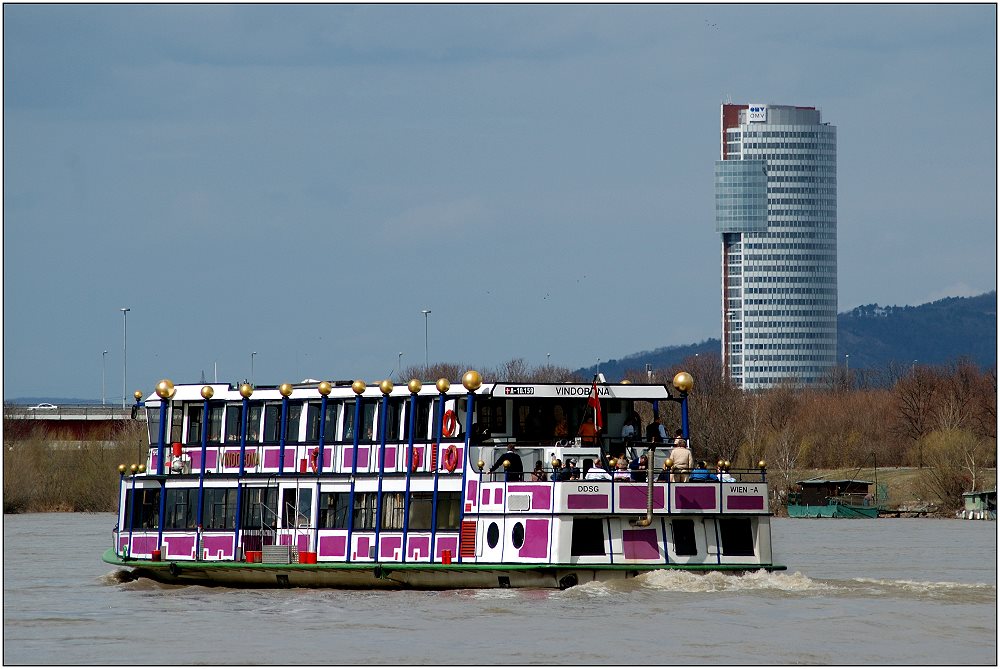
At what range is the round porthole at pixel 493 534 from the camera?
40.8 m

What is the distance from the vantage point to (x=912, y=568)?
55.8 meters

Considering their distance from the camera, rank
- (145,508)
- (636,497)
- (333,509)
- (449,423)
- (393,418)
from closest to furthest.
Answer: (636,497) < (449,423) < (393,418) < (333,509) < (145,508)

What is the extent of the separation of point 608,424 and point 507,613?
6737mm

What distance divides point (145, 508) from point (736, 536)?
14662 millimetres

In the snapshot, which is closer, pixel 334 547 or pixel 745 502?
pixel 745 502

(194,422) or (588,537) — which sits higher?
(194,422)

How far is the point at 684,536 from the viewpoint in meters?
40.5

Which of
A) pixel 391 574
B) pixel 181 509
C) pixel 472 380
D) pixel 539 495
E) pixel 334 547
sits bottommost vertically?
pixel 391 574

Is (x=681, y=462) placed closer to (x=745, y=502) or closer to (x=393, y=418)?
(x=745, y=502)

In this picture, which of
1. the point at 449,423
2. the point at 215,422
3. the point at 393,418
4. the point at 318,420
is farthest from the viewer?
the point at 215,422

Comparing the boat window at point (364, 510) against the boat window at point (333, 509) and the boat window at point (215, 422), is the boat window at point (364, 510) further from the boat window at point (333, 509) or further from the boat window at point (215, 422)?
the boat window at point (215, 422)

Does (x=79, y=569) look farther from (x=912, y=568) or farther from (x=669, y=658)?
(x=669, y=658)

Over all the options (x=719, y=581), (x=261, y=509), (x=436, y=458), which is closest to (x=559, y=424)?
(x=436, y=458)

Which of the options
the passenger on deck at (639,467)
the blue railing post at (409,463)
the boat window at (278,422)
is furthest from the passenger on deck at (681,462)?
the boat window at (278,422)
